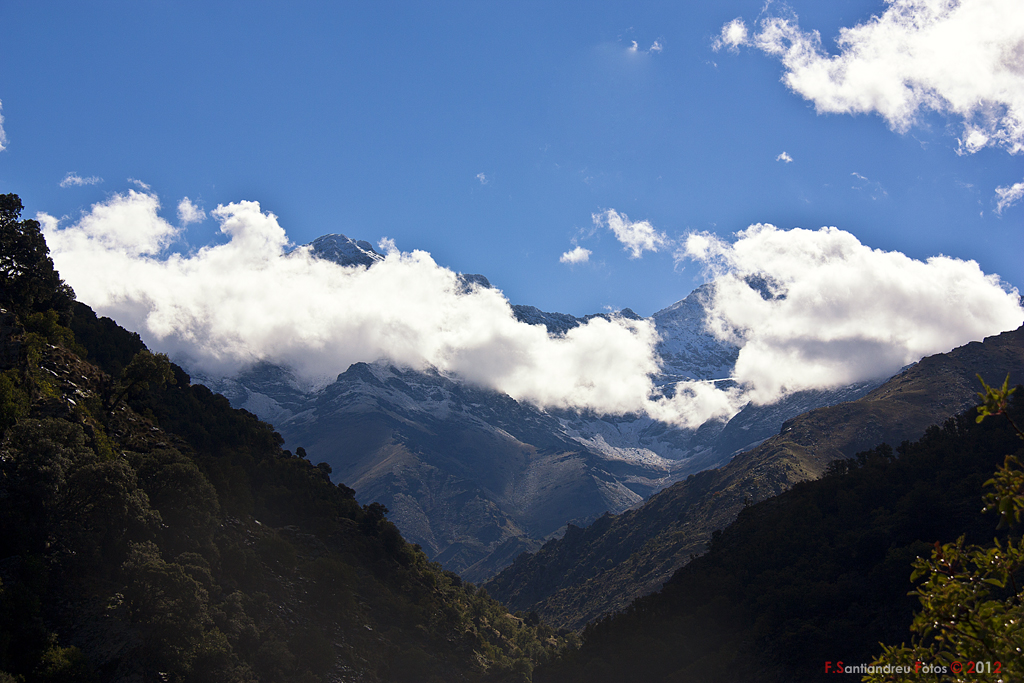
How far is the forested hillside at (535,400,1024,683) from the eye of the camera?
297 ft

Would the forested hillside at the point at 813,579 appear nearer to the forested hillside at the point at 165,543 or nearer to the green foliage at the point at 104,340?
the forested hillside at the point at 165,543

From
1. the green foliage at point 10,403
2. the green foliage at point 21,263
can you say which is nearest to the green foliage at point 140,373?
the green foliage at point 21,263

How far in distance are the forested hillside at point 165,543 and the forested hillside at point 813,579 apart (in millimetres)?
28620

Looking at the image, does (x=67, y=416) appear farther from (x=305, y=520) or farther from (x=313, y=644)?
(x=305, y=520)

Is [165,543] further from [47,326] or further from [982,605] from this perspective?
[982,605]

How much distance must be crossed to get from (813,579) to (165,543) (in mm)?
100593

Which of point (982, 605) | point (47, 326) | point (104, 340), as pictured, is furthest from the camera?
point (104, 340)

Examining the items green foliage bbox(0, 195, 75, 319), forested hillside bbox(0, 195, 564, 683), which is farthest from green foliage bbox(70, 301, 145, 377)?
green foliage bbox(0, 195, 75, 319)

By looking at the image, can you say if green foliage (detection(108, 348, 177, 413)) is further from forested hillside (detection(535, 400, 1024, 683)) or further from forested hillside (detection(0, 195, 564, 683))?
forested hillside (detection(535, 400, 1024, 683))

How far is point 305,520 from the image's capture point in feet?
343

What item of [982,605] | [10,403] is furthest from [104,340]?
[982,605]

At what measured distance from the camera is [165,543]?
67188 millimetres

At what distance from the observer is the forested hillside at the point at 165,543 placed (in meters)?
52.5

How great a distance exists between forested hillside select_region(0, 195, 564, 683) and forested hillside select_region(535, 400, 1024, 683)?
→ 28620 mm
